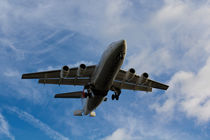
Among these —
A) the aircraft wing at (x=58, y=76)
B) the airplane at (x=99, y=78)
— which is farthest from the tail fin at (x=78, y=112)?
the aircraft wing at (x=58, y=76)

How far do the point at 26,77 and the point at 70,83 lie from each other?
4.56 meters

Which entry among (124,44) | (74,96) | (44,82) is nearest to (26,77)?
(44,82)

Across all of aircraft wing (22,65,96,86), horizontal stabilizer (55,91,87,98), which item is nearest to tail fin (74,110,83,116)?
horizontal stabilizer (55,91,87,98)

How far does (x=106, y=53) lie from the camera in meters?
18.7

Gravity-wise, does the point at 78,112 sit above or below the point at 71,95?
below

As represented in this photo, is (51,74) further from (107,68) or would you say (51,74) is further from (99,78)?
(107,68)

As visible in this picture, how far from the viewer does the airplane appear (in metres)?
18.0

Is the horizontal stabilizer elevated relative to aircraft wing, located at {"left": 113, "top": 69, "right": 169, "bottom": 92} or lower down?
lower down

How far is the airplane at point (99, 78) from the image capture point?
1803 cm

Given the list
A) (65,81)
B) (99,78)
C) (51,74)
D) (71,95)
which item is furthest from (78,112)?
(99,78)

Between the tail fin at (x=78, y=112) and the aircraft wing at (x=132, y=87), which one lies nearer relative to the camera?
the aircraft wing at (x=132, y=87)

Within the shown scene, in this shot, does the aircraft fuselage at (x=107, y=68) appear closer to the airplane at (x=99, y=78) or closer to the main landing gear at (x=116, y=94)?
the airplane at (x=99, y=78)

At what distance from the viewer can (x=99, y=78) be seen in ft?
64.4

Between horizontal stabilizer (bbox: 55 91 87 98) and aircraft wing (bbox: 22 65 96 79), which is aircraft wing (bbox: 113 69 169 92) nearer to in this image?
aircraft wing (bbox: 22 65 96 79)
